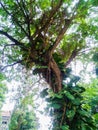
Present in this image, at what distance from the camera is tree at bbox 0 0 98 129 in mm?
4746

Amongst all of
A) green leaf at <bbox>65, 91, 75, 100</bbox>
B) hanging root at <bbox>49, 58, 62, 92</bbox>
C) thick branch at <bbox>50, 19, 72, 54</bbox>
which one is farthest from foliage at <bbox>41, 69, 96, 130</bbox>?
thick branch at <bbox>50, 19, 72, 54</bbox>

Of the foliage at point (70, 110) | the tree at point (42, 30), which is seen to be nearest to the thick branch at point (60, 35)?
the tree at point (42, 30)

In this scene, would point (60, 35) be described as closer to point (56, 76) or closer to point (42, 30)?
point (42, 30)

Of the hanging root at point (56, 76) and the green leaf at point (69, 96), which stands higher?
the hanging root at point (56, 76)

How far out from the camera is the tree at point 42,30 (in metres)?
4.75

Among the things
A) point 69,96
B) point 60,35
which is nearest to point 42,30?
point 60,35

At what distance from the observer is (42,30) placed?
4.80 metres

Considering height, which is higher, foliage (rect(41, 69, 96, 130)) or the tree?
the tree

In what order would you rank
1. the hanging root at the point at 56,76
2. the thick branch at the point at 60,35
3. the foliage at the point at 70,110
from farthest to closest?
the hanging root at the point at 56,76 < the thick branch at the point at 60,35 < the foliage at the point at 70,110

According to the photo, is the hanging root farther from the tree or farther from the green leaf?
the green leaf

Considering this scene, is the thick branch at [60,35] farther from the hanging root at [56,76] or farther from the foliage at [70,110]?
the foliage at [70,110]

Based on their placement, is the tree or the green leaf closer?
the green leaf

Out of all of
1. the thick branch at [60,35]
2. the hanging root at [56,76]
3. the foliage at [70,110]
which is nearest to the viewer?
the foliage at [70,110]

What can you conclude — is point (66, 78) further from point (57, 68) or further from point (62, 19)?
point (62, 19)
